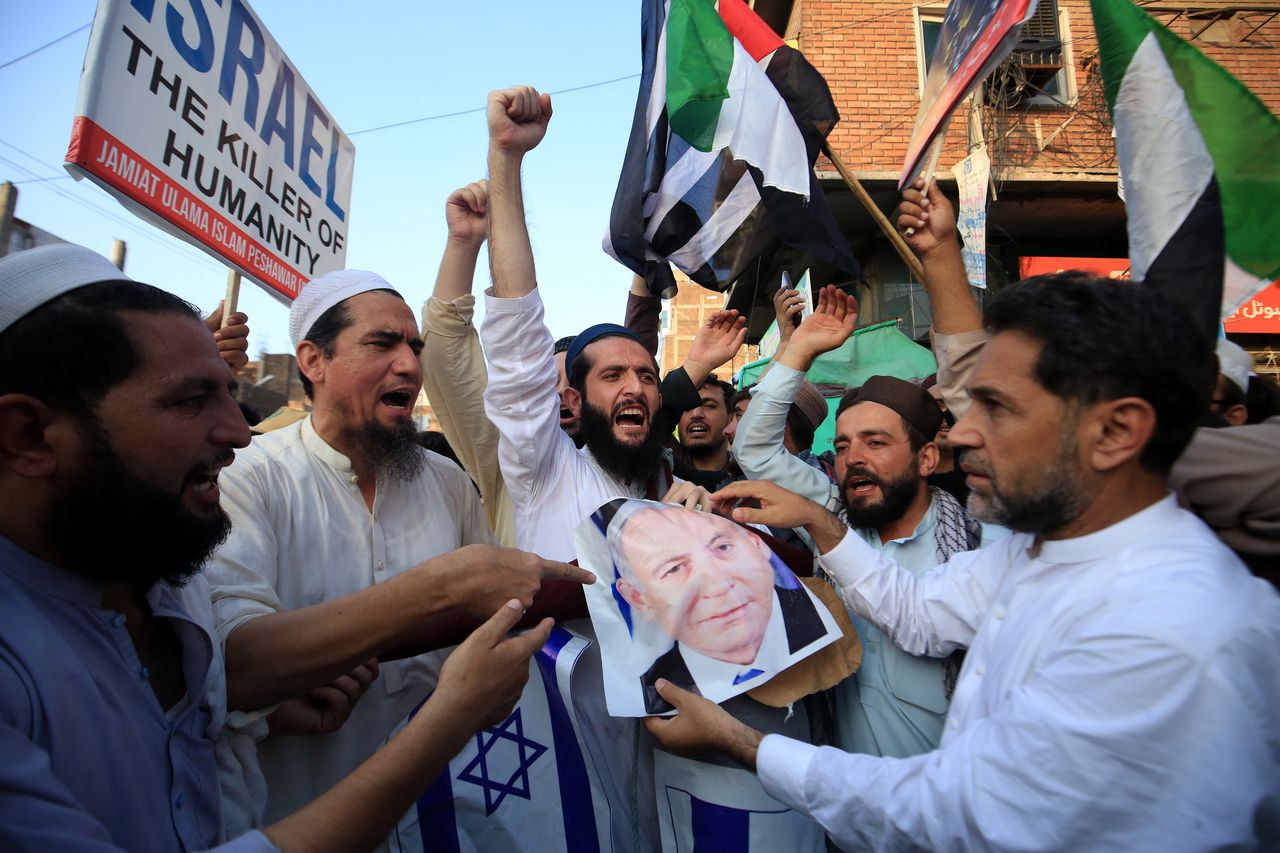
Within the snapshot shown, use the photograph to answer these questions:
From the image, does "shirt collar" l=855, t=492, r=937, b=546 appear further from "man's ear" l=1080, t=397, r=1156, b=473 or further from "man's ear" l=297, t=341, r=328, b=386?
"man's ear" l=297, t=341, r=328, b=386

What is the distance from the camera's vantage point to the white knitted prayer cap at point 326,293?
2465 mm

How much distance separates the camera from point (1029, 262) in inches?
347

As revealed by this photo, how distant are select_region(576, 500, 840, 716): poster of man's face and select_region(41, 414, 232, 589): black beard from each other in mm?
976

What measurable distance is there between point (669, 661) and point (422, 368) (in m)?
1.36

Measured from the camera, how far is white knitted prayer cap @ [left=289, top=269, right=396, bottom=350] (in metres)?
2.46

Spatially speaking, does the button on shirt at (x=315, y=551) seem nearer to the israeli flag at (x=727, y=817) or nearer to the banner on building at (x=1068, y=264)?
the israeli flag at (x=727, y=817)

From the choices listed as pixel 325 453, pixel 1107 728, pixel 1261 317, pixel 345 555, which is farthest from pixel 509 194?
pixel 1261 317

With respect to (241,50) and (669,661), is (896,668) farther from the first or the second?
(241,50)

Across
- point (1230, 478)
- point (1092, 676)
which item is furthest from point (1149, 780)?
point (1230, 478)

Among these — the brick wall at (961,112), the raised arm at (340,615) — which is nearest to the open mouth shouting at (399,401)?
the raised arm at (340,615)

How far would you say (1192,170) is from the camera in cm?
240

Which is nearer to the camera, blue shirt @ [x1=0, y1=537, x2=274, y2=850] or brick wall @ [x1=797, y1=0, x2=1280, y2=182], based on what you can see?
blue shirt @ [x1=0, y1=537, x2=274, y2=850]

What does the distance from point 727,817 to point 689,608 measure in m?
0.52

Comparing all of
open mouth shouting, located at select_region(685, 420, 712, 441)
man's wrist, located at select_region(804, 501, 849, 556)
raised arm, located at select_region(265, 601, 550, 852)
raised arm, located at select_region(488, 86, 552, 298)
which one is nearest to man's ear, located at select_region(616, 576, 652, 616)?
raised arm, located at select_region(265, 601, 550, 852)
